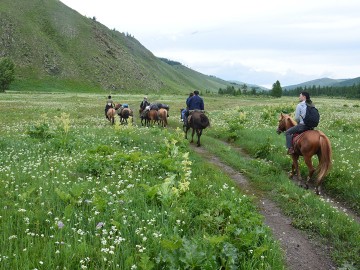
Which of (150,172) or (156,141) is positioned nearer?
(150,172)

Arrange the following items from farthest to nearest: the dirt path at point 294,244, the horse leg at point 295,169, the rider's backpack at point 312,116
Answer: the horse leg at point 295,169 → the rider's backpack at point 312,116 → the dirt path at point 294,244

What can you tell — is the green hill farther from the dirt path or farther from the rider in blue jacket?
the dirt path

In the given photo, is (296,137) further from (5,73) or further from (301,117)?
(5,73)

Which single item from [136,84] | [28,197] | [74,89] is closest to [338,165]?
[28,197]

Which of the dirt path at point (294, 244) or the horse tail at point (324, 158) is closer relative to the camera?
the dirt path at point (294, 244)

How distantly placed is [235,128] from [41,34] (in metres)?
163

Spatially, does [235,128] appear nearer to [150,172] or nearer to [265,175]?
[265,175]

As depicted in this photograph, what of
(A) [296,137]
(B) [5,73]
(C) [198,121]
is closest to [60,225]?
(A) [296,137]

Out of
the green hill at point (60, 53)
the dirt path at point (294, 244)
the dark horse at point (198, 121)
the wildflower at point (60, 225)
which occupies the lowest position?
the dirt path at point (294, 244)

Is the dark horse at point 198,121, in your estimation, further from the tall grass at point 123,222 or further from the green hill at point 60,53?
the green hill at point 60,53

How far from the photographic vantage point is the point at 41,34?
163375 millimetres

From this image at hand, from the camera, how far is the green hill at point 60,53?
Answer: 147m

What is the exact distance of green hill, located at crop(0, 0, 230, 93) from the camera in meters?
147

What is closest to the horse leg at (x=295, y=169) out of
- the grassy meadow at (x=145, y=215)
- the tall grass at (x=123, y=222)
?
the grassy meadow at (x=145, y=215)
